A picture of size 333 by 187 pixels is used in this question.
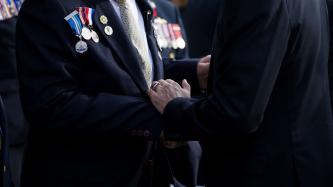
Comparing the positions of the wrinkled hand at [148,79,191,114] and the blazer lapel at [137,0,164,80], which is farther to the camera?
the blazer lapel at [137,0,164,80]

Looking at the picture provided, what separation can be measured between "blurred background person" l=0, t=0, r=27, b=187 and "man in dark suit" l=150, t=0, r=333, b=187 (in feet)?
4.24

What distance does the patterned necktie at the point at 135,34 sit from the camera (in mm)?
2236

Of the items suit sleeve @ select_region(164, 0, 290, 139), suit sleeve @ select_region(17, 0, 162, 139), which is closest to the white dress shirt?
suit sleeve @ select_region(17, 0, 162, 139)

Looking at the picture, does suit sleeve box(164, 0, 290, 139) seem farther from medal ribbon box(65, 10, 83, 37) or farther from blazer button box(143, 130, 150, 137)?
medal ribbon box(65, 10, 83, 37)

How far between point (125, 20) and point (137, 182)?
562 mm

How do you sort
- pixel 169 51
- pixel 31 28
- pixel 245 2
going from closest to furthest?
pixel 245 2 < pixel 31 28 < pixel 169 51

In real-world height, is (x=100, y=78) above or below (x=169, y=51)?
above

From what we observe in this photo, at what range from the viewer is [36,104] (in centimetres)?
209

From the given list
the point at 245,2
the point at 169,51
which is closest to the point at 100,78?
the point at 245,2

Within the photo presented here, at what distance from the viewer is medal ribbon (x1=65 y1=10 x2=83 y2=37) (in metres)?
2.08

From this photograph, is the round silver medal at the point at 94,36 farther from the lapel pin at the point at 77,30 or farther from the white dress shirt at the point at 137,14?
the white dress shirt at the point at 137,14

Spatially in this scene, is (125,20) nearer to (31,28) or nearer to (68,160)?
(31,28)

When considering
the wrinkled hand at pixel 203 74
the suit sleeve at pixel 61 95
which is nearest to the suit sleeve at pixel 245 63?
the suit sleeve at pixel 61 95

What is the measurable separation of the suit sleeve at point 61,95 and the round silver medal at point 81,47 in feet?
0.06
